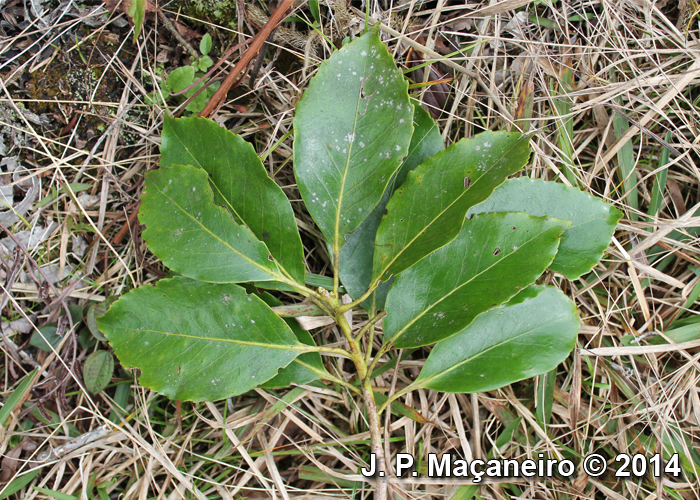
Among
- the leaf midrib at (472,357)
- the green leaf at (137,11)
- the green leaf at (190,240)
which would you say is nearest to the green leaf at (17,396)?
the green leaf at (190,240)

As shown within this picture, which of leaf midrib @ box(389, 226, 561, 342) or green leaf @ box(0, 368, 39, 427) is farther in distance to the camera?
green leaf @ box(0, 368, 39, 427)

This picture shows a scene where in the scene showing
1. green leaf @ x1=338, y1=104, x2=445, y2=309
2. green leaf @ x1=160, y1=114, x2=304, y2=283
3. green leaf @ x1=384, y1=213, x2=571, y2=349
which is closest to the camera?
green leaf @ x1=384, y1=213, x2=571, y2=349

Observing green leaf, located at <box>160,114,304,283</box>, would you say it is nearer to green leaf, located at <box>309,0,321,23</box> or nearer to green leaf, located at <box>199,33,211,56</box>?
green leaf, located at <box>199,33,211,56</box>

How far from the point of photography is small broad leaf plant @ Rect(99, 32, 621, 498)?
1.16 m

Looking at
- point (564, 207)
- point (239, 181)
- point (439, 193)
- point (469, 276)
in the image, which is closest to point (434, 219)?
point (439, 193)

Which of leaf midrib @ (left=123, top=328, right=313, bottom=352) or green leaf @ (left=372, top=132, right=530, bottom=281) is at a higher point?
green leaf @ (left=372, top=132, right=530, bottom=281)

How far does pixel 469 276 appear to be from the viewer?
117 centimetres

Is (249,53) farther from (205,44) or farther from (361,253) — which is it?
(361,253)

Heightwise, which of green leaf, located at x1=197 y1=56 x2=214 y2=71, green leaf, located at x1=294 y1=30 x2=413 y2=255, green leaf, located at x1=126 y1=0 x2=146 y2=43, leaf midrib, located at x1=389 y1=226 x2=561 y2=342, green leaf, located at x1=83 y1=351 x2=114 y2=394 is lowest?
green leaf, located at x1=83 y1=351 x2=114 y2=394

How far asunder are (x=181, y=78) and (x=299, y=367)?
990 mm

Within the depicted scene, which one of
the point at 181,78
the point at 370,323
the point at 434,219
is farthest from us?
the point at 181,78

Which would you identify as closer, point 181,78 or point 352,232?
point 352,232

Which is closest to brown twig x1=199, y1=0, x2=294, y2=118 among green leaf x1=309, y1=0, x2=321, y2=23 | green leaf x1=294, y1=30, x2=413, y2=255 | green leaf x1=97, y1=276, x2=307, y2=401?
green leaf x1=309, y1=0, x2=321, y2=23

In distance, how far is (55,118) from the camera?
1540 millimetres
